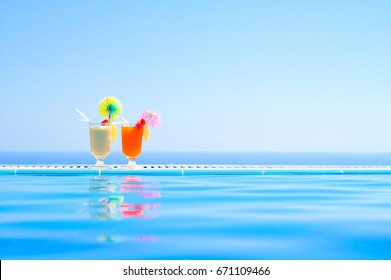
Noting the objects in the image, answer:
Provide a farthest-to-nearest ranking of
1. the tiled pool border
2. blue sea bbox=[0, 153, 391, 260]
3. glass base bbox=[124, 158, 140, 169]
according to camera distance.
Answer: glass base bbox=[124, 158, 140, 169]
the tiled pool border
blue sea bbox=[0, 153, 391, 260]

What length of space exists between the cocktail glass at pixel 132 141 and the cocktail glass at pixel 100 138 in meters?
0.15

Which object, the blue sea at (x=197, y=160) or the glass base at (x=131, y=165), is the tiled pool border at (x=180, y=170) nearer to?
the glass base at (x=131, y=165)

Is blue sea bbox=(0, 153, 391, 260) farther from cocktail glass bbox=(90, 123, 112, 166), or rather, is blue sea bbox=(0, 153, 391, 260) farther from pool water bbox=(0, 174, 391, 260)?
cocktail glass bbox=(90, 123, 112, 166)

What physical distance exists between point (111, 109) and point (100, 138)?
29 cm

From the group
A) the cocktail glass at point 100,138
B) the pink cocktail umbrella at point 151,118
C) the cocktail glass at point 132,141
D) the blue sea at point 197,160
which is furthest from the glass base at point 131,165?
the blue sea at point 197,160

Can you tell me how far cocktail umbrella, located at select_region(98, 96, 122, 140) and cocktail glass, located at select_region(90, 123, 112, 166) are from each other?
0.08m

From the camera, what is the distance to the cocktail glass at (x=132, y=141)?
580cm

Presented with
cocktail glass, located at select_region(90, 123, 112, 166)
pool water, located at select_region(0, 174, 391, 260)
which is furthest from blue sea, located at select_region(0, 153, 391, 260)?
cocktail glass, located at select_region(90, 123, 112, 166)

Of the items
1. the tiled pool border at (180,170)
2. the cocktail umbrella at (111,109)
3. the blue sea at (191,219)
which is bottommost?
the blue sea at (191,219)

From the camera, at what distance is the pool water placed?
2469mm

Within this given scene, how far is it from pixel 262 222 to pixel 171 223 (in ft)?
1.50
